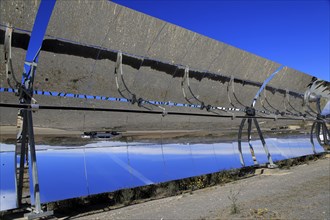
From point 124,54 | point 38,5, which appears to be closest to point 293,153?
point 124,54

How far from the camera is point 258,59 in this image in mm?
13422

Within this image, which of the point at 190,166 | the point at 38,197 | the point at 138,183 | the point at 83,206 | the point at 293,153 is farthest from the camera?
the point at 293,153

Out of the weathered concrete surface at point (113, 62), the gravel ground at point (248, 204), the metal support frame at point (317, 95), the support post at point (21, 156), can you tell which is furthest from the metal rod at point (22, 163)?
the metal support frame at point (317, 95)

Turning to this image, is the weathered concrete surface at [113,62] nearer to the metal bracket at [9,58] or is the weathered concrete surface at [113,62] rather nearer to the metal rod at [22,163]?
the metal bracket at [9,58]

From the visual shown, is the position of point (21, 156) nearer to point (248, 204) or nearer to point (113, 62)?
point (113, 62)

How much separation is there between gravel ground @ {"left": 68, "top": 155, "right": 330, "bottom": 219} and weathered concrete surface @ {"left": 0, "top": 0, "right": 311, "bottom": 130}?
2326 mm

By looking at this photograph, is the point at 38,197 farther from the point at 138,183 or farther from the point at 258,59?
the point at 258,59

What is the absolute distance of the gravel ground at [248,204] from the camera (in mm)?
6734

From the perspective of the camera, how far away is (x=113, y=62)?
870cm

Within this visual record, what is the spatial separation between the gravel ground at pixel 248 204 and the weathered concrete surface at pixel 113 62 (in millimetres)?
2326

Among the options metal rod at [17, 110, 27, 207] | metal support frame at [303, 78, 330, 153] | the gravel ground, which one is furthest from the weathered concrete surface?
metal support frame at [303, 78, 330, 153]

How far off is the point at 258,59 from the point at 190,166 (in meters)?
4.99

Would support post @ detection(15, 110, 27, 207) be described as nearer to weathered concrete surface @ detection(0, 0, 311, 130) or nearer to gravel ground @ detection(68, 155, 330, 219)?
weathered concrete surface @ detection(0, 0, 311, 130)

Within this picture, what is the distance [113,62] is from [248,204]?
449 centimetres
